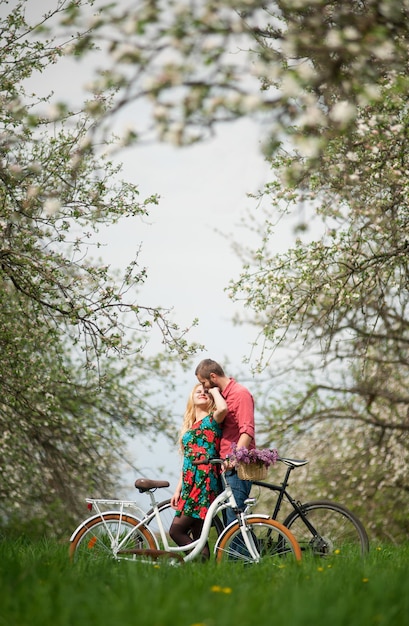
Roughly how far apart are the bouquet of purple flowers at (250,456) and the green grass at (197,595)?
85 centimetres

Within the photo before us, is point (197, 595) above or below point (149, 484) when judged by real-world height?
below

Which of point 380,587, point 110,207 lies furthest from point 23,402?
point 380,587

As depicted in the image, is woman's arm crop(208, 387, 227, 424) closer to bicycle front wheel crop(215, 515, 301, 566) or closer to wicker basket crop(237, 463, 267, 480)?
wicker basket crop(237, 463, 267, 480)

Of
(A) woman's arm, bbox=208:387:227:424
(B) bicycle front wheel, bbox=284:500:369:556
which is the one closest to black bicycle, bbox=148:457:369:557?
(B) bicycle front wheel, bbox=284:500:369:556

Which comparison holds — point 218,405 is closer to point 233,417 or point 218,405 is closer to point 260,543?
point 233,417

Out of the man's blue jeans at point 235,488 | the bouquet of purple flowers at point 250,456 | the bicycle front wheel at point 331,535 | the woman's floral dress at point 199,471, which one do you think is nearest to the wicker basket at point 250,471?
the bouquet of purple flowers at point 250,456

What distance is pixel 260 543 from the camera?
19.3 feet

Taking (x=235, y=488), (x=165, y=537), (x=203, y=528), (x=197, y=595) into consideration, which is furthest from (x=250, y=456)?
(x=197, y=595)

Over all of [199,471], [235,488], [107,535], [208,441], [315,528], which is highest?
[208,441]

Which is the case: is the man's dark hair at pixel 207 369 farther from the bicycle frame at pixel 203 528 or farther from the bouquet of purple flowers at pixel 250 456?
the bicycle frame at pixel 203 528

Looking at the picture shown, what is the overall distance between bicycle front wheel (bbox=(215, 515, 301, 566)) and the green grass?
15.9 inches

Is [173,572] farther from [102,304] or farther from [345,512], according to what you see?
[102,304]

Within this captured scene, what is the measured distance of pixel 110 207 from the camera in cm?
823

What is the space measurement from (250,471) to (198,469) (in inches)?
17.5
